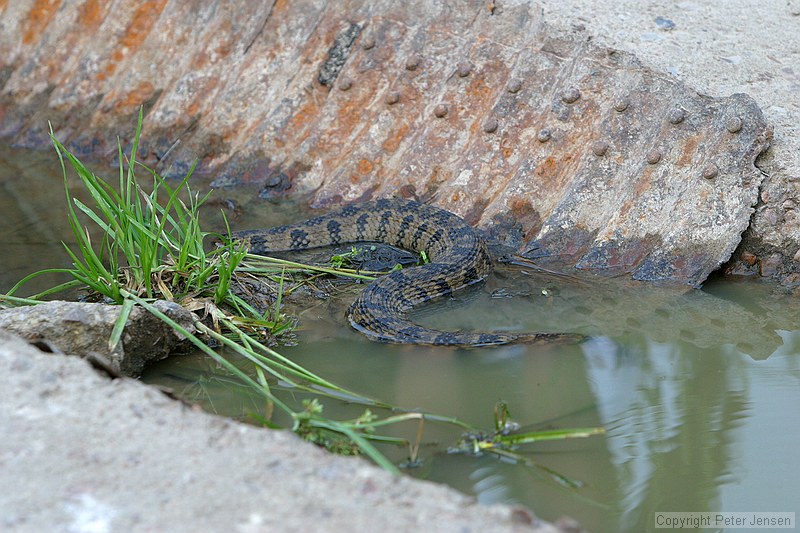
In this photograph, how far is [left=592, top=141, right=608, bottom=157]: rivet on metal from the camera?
641 centimetres

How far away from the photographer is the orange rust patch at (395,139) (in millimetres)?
7324

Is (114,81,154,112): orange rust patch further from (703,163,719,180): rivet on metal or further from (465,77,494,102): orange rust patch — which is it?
(703,163,719,180): rivet on metal

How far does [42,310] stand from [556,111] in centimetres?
401

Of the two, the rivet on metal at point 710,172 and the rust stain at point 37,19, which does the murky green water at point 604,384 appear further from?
the rust stain at point 37,19

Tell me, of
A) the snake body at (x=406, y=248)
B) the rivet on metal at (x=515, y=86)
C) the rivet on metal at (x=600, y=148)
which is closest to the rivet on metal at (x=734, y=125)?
the rivet on metal at (x=600, y=148)

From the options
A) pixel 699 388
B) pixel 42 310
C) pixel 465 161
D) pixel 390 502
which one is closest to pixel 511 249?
pixel 465 161

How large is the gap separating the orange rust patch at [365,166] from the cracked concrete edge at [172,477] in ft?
14.2

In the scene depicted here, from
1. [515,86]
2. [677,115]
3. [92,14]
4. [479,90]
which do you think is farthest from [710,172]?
[92,14]

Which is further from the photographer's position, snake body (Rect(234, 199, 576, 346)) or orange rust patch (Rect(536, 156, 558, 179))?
orange rust patch (Rect(536, 156, 558, 179))

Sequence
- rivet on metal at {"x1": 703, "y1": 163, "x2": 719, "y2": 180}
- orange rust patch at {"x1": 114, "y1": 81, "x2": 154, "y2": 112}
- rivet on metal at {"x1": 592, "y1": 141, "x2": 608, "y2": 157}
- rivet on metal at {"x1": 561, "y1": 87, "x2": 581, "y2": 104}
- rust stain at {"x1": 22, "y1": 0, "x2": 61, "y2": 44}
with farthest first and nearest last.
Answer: rust stain at {"x1": 22, "y1": 0, "x2": 61, "y2": 44} → orange rust patch at {"x1": 114, "y1": 81, "x2": 154, "y2": 112} → rivet on metal at {"x1": 561, "y1": 87, "x2": 581, "y2": 104} → rivet on metal at {"x1": 592, "y1": 141, "x2": 608, "y2": 157} → rivet on metal at {"x1": 703, "y1": 163, "x2": 719, "y2": 180}

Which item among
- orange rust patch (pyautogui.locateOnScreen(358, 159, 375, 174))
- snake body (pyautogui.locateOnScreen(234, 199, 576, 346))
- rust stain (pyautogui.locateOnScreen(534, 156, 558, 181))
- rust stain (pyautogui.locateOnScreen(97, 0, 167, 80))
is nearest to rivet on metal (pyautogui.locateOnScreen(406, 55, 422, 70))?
orange rust patch (pyautogui.locateOnScreen(358, 159, 375, 174))

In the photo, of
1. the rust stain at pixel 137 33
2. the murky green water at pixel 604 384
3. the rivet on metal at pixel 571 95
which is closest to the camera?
the murky green water at pixel 604 384

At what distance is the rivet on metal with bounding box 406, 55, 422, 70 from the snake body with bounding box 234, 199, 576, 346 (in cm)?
121

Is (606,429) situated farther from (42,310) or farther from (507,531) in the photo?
(42,310)
